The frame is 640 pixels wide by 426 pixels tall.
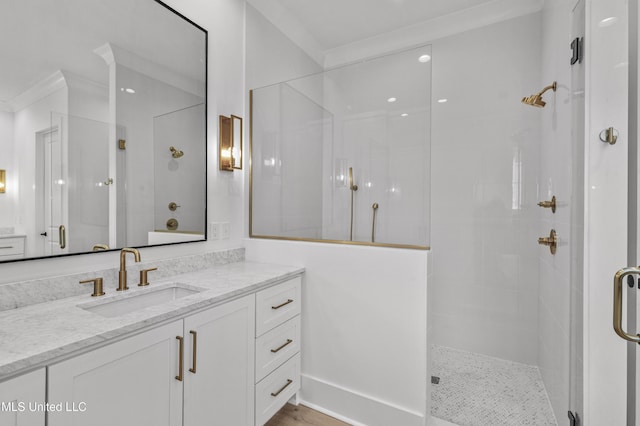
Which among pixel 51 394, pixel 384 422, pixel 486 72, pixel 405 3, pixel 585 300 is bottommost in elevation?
pixel 384 422

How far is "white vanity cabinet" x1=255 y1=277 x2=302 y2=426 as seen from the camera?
5.02 ft

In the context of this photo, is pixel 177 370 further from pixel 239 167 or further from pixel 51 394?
pixel 239 167

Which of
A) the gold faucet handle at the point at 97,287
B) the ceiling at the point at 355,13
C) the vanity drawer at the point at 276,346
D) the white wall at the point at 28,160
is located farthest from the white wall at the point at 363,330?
the ceiling at the point at 355,13

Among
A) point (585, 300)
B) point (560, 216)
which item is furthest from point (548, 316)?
point (585, 300)

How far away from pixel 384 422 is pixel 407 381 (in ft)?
0.92

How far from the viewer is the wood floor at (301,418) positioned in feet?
5.65

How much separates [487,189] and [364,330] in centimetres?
158

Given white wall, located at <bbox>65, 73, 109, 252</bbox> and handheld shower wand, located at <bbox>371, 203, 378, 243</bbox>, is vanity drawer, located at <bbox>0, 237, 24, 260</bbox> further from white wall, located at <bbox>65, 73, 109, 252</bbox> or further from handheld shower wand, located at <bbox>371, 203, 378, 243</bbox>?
handheld shower wand, located at <bbox>371, 203, 378, 243</bbox>

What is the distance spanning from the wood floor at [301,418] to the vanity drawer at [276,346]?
1.18 feet

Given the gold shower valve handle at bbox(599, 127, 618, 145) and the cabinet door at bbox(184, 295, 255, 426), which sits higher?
the gold shower valve handle at bbox(599, 127, 618, 145)

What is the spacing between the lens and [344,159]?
200 cm

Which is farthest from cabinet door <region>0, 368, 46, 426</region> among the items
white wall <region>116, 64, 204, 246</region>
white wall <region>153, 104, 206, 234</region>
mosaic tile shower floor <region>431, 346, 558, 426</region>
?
mosaic tile shower floor <region>431, 346, 558, 426</region>

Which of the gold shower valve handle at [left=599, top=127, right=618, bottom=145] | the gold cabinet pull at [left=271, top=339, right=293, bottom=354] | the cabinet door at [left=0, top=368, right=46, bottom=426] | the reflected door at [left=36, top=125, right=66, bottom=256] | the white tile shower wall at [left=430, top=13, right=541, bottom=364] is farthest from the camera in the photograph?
the white tile shower wall at [left=430, top=13, right=541, bottom=364]

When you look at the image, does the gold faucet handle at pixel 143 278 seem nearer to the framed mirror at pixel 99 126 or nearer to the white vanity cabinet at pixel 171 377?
the framed mirror at pixel 99 126
